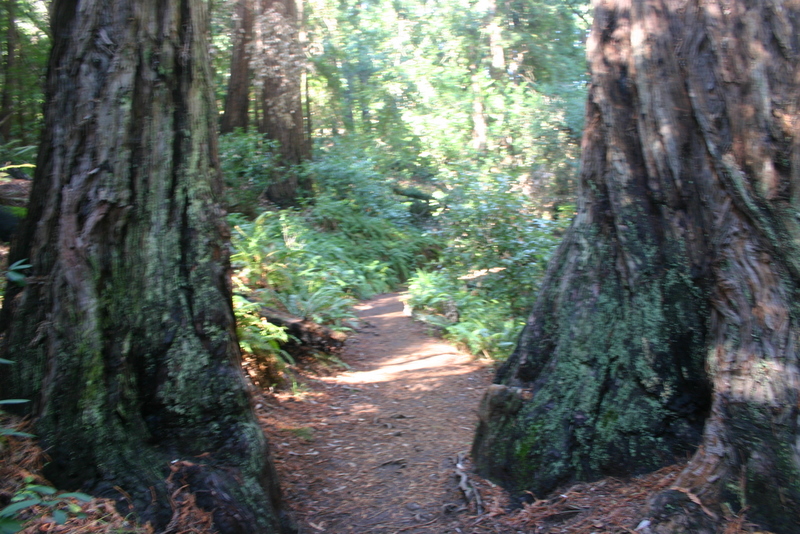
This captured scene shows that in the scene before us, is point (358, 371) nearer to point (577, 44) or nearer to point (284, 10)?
point (284, 10)

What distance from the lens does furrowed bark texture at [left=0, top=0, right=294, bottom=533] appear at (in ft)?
10.0

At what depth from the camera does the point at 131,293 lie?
3.29 meters

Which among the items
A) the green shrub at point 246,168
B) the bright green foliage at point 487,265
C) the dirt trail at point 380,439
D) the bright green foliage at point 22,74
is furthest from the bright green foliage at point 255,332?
the green shrub at point 246,168

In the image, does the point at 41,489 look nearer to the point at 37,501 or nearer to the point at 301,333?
the point at 37,501

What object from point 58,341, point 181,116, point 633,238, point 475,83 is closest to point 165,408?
point 58,341

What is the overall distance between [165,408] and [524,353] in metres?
2.34

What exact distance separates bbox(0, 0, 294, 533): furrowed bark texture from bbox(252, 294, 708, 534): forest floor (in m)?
0.81

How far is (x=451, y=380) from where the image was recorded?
7039 mm

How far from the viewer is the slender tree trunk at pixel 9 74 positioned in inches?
320

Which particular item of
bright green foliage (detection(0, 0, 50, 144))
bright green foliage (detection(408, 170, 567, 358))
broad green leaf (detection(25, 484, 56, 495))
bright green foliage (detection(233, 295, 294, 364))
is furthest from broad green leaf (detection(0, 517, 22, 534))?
bright green foliage (detection(0, 0, 50, 144))

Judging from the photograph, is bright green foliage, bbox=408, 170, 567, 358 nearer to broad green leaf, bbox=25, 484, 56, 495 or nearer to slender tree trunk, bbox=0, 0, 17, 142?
broad green leaf, bbox=25, 484, 56, 495

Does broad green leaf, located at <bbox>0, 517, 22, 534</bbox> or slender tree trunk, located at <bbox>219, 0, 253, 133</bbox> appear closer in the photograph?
broad green leaf, located at <bbox>0, 517, 22, 534</bbox>

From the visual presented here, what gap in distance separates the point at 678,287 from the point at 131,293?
321cm

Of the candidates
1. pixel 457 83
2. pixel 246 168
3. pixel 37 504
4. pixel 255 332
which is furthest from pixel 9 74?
pixel 457 83
